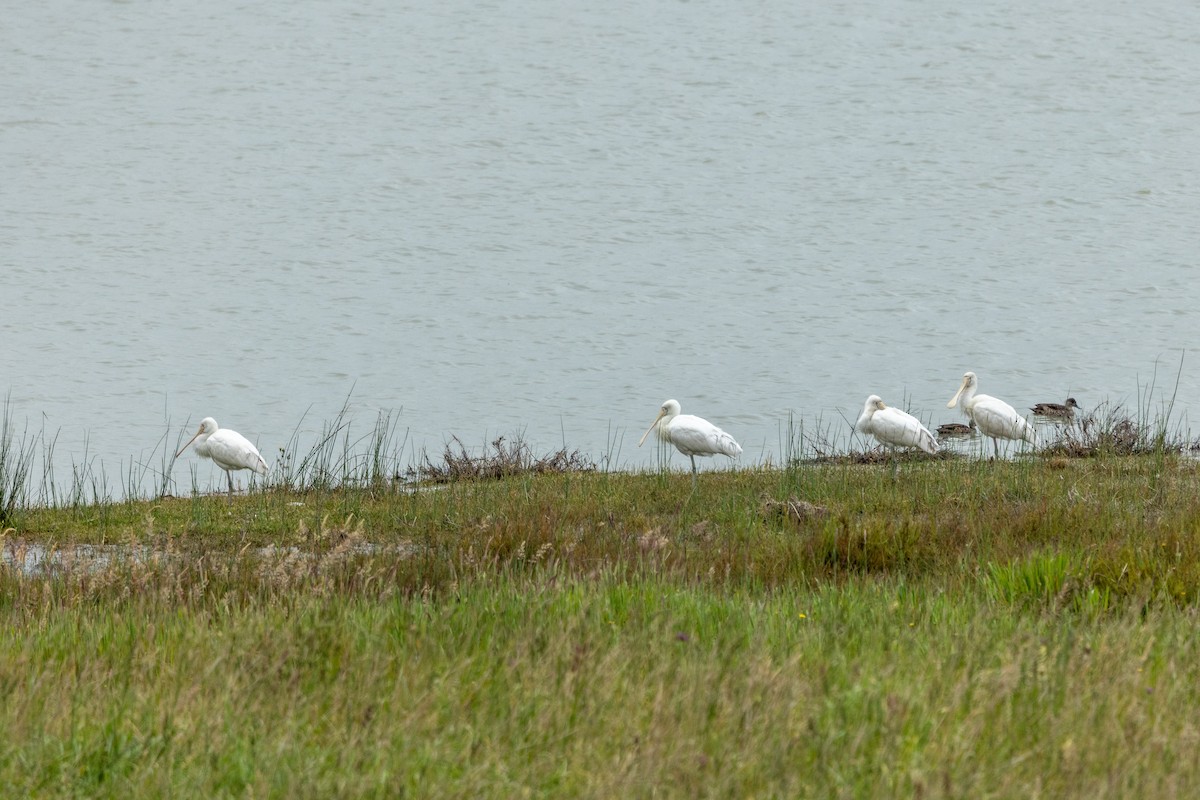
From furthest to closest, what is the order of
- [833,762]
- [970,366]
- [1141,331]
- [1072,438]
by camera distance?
[1141,331]
[970,366]
[1072,438]
[833,762]

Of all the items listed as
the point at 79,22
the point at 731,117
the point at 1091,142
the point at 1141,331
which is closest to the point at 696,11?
the point at 731,117

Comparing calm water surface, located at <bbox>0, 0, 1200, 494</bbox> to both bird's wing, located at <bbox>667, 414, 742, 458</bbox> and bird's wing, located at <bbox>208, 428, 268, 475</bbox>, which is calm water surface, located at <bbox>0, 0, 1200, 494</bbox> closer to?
bird's wing, located at <bbox>667, 414, 742, 458</bbox>

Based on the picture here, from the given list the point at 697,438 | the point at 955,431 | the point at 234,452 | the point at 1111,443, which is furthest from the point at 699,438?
the point at 955,431

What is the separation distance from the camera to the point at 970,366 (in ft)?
77.4

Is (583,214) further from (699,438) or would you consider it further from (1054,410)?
(699,438)

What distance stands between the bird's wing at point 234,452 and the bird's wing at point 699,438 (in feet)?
12.4

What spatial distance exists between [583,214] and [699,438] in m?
21.0

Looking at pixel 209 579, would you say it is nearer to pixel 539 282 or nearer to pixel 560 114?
pixel 539 282

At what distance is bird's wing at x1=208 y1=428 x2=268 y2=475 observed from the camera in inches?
530

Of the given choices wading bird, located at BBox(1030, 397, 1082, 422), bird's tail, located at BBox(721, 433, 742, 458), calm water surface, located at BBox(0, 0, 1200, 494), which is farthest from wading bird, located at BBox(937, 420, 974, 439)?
bird's tail, located at BBox(721, 433, 742, 458)

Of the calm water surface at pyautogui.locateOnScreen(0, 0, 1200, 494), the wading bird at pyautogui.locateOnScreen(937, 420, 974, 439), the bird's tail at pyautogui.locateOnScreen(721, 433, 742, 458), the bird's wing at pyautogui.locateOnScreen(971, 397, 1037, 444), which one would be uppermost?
the calm water surface at pyautogui.locateOnScreen(0, 0, 1200, 494)

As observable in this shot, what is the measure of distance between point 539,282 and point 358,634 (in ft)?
82.4

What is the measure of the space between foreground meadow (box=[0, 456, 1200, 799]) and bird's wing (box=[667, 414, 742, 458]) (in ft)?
19.8

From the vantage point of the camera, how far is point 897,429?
43.0 feet
